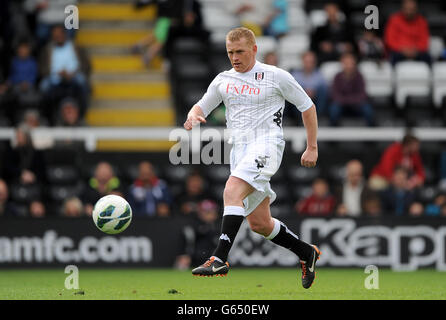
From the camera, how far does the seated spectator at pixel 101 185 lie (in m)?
14.6

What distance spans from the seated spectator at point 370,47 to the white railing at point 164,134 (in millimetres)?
1712

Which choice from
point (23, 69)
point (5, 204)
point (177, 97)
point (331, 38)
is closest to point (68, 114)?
point (23, 69)

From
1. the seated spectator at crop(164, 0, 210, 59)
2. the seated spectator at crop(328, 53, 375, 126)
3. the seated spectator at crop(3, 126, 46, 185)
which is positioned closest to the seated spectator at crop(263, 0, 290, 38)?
the seated spectator at crop(164, 0, 210, 59)

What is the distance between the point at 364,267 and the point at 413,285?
346 centimetres

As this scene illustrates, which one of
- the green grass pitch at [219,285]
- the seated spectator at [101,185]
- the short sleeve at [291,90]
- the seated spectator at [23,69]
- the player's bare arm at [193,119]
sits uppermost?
the seated spectator at [23,69]

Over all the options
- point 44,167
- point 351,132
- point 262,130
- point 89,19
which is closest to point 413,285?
point 262,130

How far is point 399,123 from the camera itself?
16453 millimetres

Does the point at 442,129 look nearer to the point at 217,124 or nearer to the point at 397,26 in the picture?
the point at 397,26

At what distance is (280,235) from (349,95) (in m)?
6.69

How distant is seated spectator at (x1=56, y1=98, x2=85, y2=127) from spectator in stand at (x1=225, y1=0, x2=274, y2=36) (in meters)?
3.76

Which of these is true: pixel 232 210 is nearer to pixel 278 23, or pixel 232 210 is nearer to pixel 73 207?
pixel 73 207

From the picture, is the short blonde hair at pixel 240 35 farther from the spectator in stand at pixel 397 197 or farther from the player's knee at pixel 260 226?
the spectator in stand at pixel 397 197

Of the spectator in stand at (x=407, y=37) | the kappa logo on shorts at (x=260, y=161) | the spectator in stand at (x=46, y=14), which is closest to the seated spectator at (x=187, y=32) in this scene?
the spectator in stand at (x=46, y=14)

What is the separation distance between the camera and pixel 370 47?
17.0 metres
